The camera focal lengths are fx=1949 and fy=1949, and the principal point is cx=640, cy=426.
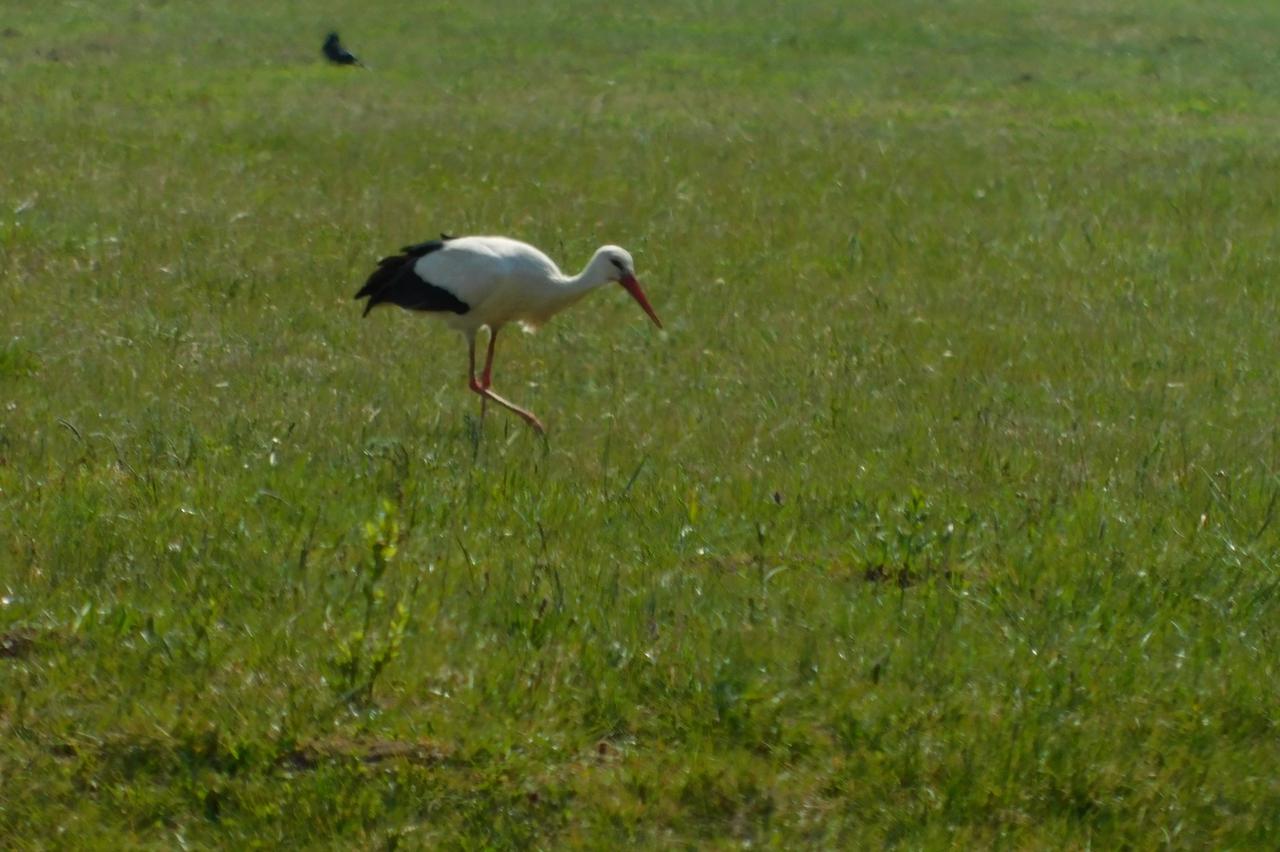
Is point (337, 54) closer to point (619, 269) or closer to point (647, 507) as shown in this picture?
point (619, 269)

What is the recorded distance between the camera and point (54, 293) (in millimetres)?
11211

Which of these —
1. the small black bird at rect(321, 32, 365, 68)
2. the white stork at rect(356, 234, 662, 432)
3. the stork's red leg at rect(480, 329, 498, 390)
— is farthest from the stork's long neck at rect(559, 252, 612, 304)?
the small black bird at rect(321, 32, 365, 68)

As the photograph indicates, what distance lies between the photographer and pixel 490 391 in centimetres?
955

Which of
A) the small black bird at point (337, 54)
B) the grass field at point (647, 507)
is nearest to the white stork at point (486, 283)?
the grass field at point (647, 507)

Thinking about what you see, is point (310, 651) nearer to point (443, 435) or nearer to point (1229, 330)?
point (443, 435)

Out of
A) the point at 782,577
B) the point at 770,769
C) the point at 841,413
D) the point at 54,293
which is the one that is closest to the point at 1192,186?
the point at 841,413

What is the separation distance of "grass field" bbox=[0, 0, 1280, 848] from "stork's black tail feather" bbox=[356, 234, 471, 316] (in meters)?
0.35

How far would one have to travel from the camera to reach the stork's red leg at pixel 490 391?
883 cm

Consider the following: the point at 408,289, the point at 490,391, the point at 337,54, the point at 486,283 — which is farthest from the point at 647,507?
the point at 337,54

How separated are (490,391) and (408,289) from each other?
0.84 metres

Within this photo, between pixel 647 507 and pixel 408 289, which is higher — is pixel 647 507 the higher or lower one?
the lower one

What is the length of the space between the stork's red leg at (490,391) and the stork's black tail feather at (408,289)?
11.1 inches

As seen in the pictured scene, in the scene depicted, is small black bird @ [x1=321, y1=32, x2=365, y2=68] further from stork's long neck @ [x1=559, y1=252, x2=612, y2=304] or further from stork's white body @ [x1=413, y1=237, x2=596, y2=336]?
stork's long neck @ [x1=559, y1=252, x2=612, y2=304]

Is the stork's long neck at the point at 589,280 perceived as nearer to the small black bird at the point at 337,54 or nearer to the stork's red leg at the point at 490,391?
the stork's red leg at the point at 490,391
